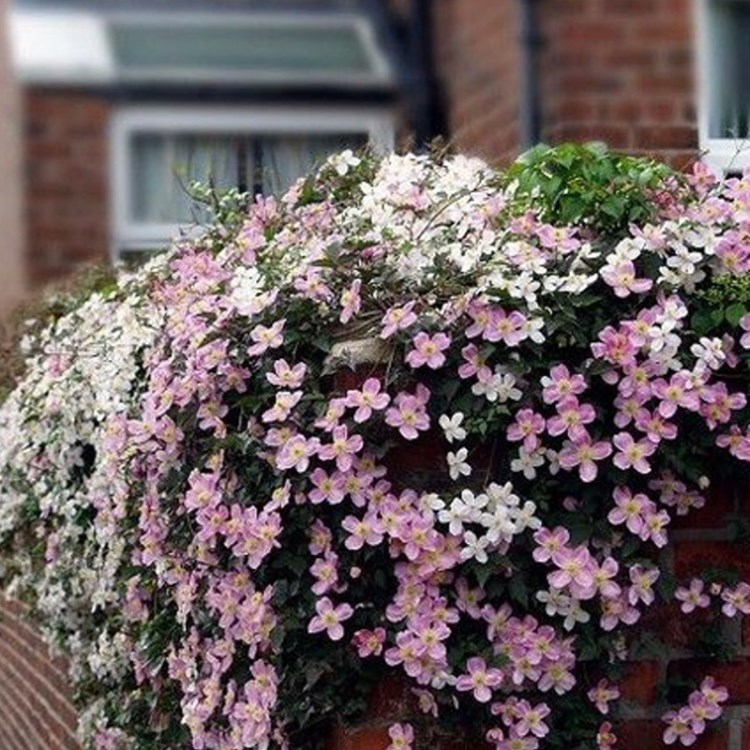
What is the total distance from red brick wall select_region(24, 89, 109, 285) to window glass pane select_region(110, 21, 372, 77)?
0.39 meters

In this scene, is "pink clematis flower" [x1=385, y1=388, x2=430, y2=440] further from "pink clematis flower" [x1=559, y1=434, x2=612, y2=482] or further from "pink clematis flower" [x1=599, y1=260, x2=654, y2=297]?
"pink clematis flower" [x1=599, y1=260, x2=654, y2=297]

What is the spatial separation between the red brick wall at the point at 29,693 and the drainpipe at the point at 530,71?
300 centimetres

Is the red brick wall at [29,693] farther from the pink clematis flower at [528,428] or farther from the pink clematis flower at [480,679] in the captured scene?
the pink clematis flower at [528,428]

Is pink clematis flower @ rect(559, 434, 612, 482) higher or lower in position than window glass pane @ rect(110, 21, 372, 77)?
lower

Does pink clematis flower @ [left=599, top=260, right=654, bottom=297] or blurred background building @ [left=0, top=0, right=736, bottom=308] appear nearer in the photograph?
pink clematis flower @ [left=599, top=260, right=654, bottom=297]

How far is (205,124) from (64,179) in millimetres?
861

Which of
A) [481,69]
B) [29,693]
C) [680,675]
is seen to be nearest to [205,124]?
[481,69]

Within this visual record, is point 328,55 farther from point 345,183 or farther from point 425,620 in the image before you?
point 425,620

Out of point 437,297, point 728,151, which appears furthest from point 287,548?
point 728,151

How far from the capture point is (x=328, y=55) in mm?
12312

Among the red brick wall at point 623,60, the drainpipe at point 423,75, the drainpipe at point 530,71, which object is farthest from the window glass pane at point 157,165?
the red brick wall at point 623,60

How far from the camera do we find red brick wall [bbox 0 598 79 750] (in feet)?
19.8

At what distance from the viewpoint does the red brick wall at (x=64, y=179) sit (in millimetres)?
12203

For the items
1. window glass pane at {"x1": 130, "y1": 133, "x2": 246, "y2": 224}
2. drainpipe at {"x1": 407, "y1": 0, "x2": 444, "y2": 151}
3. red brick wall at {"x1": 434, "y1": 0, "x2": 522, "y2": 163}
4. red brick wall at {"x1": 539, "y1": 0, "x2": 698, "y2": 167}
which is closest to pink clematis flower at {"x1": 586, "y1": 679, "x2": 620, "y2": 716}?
red brick wall at {"x1": 434, "y1": 0, "x2": 522, "y2": 163}
